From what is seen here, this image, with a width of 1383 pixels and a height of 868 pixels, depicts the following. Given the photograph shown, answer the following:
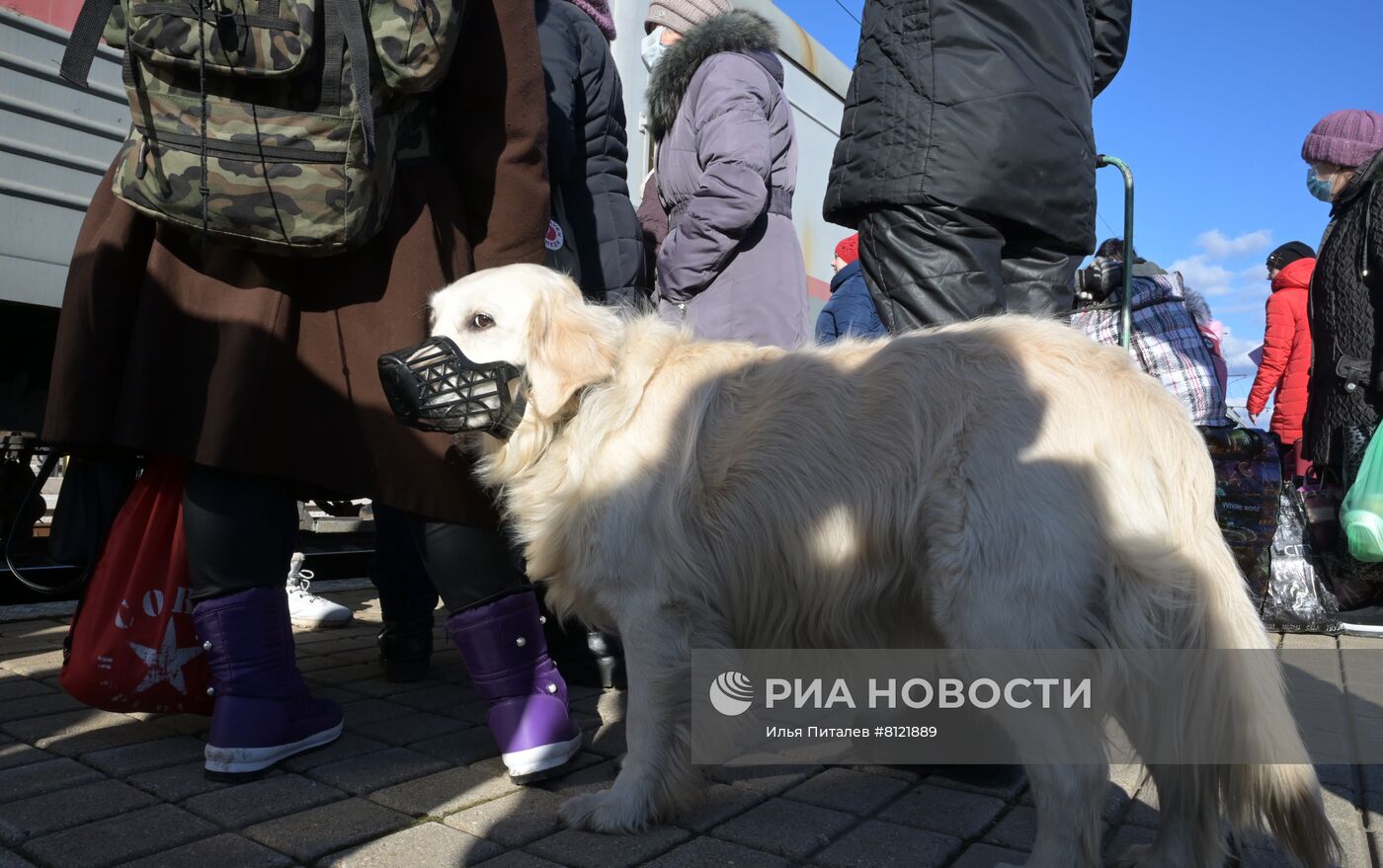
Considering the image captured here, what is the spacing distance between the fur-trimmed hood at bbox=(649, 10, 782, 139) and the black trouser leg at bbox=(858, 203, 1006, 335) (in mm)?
1293

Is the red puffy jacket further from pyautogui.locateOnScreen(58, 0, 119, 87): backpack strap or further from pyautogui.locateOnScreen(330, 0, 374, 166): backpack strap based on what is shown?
pyautogui.locateOnScreen(58, 0, 119, 87): backpack strap

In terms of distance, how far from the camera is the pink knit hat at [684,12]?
422cm

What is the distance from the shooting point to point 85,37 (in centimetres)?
225

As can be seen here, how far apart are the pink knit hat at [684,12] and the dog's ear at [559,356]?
228 centimetres

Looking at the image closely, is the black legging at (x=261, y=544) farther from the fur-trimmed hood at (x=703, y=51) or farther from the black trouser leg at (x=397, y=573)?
the fur-trimmed hood at (x=703, y=51)

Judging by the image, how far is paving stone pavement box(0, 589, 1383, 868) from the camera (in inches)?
80.3

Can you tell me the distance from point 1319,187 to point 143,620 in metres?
6.20

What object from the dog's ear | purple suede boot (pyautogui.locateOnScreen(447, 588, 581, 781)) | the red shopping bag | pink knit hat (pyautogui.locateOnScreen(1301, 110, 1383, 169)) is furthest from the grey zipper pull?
pink knit hat (pyautogui.locateOnScreen(1301, 110, 1383, 169))

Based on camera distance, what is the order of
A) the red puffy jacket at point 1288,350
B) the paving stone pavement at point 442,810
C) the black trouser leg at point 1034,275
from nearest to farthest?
the paving stone pavement at point 442,810, the black trouser leg at point 1034,275, the red puffy jacket at point 1288,350

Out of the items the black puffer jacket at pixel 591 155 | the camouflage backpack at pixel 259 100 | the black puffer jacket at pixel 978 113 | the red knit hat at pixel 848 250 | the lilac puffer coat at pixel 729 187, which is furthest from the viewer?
the red knit hat at pixel 848 250

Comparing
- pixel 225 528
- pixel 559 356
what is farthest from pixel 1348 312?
pixel 225 528

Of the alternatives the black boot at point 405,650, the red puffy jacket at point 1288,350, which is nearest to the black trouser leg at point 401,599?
the black boot at point 405,650

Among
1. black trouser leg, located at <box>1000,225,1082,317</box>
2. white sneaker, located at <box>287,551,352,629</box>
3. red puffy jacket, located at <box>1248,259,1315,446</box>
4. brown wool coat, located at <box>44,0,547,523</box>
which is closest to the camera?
brown wool coat, located at <box>44,0,547,523</box>

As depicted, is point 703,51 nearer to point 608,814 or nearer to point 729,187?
point 729,187
